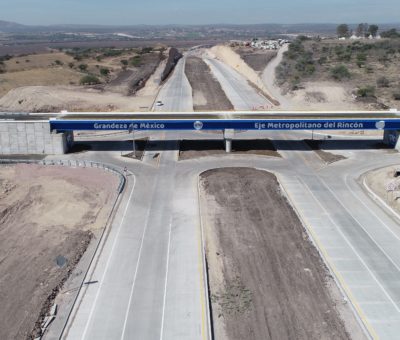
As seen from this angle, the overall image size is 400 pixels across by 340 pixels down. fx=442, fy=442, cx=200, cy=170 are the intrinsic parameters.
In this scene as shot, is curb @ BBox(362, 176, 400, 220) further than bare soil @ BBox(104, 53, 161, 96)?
No

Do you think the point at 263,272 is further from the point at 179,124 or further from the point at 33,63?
the point at 33,63

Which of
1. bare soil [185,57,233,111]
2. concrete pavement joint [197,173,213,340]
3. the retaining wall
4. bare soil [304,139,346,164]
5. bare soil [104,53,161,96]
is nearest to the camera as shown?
concrete pavement joint [197,173,213,340]

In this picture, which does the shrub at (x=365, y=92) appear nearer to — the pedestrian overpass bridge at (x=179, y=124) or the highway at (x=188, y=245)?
the pedestrian overpass bridge at (x=179, y=124)

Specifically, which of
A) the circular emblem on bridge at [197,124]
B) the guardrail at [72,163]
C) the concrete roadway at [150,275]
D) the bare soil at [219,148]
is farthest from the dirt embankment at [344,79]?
the concrete roadway at [150,275]

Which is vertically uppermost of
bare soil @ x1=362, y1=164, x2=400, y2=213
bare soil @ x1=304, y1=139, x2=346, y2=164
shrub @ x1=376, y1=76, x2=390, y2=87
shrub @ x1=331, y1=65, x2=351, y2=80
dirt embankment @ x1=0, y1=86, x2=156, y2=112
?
shrub @ x1=331, y1=65, x2=351, y2=80

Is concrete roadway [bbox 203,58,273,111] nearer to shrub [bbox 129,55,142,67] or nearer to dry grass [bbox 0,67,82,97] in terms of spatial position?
shrub [bbox 129,55,142,67]

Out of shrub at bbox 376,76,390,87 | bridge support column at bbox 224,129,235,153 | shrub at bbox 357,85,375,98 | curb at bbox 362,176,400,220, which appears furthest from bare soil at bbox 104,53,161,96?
curb at bbox 362,176,400,220

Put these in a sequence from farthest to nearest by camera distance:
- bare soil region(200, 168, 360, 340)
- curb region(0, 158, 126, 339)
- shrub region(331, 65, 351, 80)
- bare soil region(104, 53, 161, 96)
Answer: bare soil region(104, 53, 161, 96)
shrub region(331, 65, 351, 80)
curb region(0, 158, 126, 339)
bare soil region(200, 168, 360, 340)
